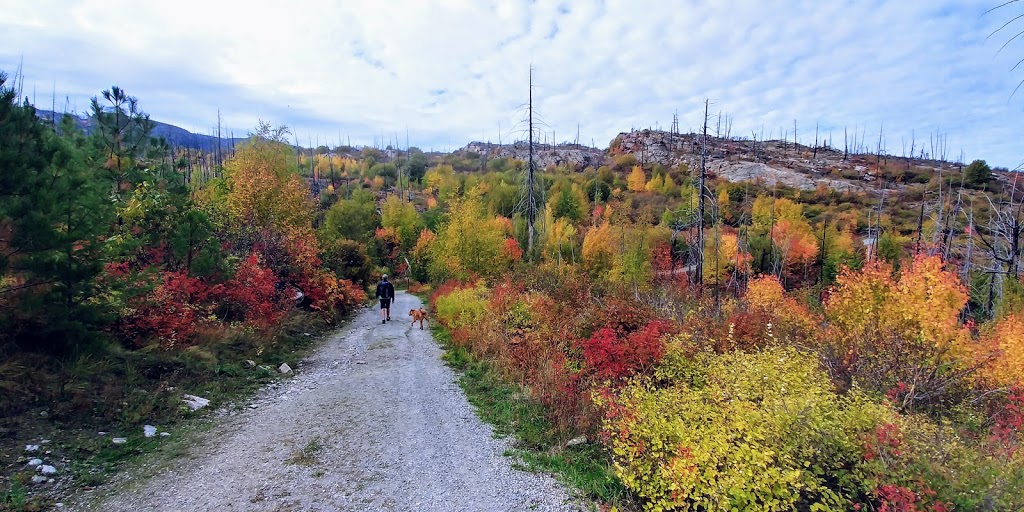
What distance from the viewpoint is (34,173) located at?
5.50 m

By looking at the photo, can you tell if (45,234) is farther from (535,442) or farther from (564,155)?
(564,155)

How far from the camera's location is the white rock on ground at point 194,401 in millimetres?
6805

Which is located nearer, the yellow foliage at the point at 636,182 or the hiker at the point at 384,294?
the hiker at the point at 384,294

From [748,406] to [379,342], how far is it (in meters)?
10.1

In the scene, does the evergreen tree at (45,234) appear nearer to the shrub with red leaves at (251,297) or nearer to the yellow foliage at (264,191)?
the shrub with red leaves at (251,297)

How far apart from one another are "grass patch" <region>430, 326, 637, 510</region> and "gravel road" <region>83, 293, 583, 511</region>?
0.79 ft

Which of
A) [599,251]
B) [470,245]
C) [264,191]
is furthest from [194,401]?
[599,251]

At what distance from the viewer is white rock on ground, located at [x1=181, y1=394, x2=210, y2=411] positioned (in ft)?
22.3

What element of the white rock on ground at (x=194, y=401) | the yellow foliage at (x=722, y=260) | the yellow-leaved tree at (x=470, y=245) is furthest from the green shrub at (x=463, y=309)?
the yellow foliage at (x=722, y=260)

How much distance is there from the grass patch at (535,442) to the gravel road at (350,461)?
0.79 ft

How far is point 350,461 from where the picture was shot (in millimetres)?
5488

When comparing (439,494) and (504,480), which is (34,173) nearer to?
(439,494)

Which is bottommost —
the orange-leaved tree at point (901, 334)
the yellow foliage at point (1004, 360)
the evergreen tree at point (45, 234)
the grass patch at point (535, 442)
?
the grass patch at point (535, 442)

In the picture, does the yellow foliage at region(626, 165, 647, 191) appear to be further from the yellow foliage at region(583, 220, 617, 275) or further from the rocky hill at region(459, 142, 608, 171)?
the yellow foliage at region(583, 220, 617, 275)
